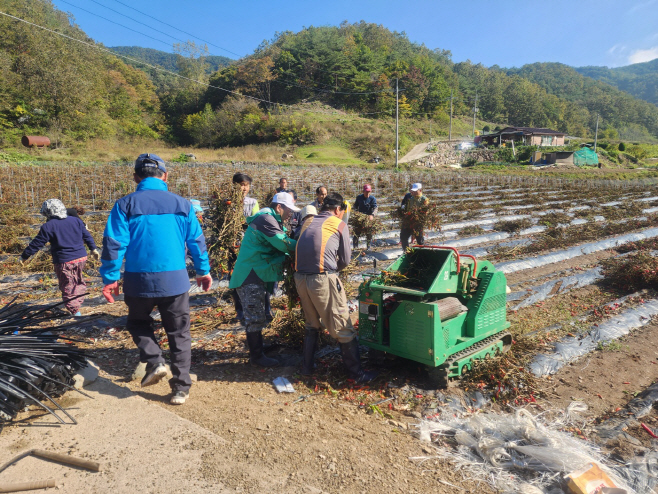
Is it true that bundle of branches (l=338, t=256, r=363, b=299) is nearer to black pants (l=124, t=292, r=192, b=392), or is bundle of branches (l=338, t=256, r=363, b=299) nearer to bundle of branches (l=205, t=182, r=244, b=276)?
bundle of branches (l=205, t=182, r=244, b=276)

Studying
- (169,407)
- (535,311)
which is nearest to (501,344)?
(535,311)

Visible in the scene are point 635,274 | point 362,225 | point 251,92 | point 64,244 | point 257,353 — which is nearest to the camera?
point 257,353

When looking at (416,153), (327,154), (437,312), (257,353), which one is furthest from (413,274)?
(416,153)

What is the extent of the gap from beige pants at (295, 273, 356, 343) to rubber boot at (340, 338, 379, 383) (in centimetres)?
8

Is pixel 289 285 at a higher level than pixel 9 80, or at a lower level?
lower

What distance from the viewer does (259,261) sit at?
13.6 feet

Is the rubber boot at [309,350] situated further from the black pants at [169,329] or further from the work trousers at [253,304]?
the black pants at [169,329]

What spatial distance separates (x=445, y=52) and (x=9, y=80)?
408 feet

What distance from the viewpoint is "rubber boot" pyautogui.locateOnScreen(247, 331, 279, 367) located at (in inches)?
166

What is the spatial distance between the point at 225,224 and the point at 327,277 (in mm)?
2660

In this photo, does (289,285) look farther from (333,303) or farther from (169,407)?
(169,407)

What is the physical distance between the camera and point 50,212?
498cm

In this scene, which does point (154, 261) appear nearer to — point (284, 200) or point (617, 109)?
point (284, 200)

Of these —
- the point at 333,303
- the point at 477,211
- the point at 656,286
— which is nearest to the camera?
the point at 333,303
